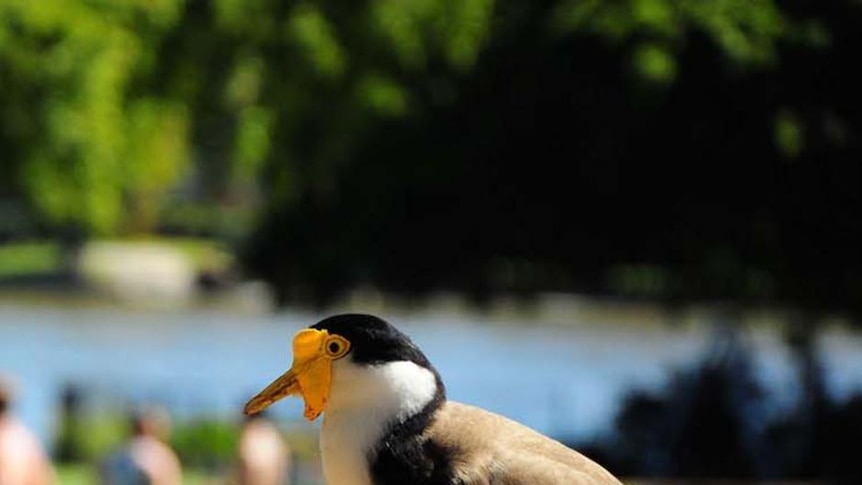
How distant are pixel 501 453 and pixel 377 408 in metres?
0.30

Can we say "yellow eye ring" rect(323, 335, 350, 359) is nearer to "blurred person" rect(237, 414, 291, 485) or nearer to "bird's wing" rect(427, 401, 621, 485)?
"bird's wing" rect(427, 401, 621, 485)

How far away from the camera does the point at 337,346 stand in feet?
14.0

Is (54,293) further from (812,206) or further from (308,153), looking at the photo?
(812,206)

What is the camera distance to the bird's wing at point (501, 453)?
14.0 ft

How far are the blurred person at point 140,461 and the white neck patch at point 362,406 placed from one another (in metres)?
9.93

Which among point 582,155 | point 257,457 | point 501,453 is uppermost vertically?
point 501,453

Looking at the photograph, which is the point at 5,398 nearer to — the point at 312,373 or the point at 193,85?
the point at 312,373

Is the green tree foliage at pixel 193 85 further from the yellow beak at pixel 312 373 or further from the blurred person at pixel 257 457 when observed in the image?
the yellow beak at pixel 312 373

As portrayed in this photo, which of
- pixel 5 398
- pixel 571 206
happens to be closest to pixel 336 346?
pixel 5 398

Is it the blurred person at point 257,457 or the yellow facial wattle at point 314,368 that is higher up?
the yellow facial wattle at point 314,368

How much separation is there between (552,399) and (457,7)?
17.6 ft

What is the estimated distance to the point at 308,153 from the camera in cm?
2883

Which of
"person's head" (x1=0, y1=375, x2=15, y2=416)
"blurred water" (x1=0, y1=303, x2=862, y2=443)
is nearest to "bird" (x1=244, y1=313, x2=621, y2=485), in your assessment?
"person's head" (x1=0, y1=375, x2=15, y2=416)

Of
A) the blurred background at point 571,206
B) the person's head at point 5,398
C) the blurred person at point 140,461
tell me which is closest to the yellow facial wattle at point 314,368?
the person's head at point 5,398
